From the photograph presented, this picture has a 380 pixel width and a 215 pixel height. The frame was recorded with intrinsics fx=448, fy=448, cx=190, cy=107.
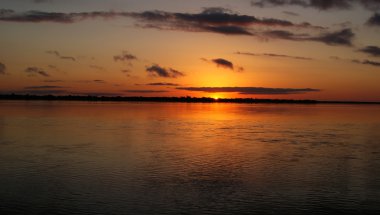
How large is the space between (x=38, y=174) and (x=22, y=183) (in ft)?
5.16

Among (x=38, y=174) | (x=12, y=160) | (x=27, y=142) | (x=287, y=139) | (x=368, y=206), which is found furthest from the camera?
(x=287, y=139)

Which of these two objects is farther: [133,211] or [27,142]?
[27,142]

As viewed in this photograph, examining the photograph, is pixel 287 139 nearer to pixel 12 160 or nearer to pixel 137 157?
pixel 137 157

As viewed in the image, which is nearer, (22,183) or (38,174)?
(22,183)

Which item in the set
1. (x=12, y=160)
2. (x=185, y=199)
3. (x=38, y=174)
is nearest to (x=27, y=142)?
(x=12, y=160)

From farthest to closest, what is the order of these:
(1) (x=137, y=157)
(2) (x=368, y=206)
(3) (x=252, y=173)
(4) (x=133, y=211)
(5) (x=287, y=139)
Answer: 1. (5) (x=287, y=139)
2. (1) (x=137, y=157)
3. (3) (x=252, y=173)
4. (2) (x=368, y=206)
5. (4) (x=133, y=211)

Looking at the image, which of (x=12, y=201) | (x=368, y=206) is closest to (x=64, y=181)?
(x=12, y=201)

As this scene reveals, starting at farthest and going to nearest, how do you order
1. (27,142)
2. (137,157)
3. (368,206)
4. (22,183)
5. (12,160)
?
A: (27,142), (137,157), (12,160), (22,183), (368,206)

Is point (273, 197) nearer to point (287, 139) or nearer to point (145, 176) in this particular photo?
point (145, 176)

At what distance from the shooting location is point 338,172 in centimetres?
1841

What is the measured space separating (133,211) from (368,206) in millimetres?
6750

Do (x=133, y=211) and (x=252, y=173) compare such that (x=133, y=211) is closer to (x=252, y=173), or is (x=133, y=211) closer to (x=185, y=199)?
(x=185, y=199)

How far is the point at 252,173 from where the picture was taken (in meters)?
17.8

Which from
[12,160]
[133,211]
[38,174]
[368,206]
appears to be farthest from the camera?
[12,160]
